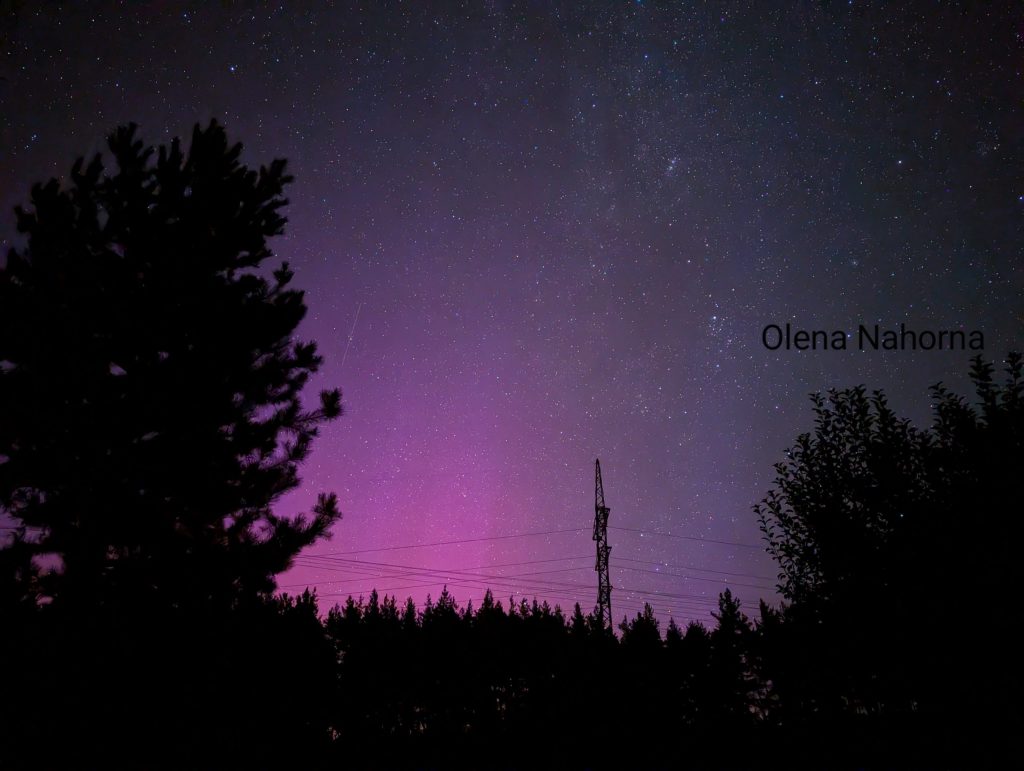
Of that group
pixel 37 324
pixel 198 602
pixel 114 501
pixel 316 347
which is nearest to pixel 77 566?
pixel 114 501

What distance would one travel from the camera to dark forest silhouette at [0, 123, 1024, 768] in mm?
6625

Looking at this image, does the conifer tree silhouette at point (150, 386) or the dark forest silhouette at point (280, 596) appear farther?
the conifer tree silhouette at point (150, 386)

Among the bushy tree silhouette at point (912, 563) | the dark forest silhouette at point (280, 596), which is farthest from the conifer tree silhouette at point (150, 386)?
the bushy tree silhouette at point (912, 563)

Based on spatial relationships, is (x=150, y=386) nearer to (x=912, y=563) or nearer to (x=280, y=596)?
(x=280, y=596)

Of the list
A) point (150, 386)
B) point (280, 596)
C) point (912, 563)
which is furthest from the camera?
point (280, 596)

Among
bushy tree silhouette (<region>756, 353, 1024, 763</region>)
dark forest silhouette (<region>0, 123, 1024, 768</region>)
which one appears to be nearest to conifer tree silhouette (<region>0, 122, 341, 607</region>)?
dark forest silhouette (<region>0, 123, 1024, 768</region>)

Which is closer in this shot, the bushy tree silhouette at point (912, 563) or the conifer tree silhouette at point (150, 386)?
the bushy tree silhouette at point (912, 563)

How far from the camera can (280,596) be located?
1153 centimetres

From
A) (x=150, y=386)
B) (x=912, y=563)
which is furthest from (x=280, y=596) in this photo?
(x=912, y=563)

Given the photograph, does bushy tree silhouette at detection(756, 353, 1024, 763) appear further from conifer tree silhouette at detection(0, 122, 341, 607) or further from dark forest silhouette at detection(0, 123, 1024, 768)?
conifer tree silhouette at detection(0, 122, 341, 607)

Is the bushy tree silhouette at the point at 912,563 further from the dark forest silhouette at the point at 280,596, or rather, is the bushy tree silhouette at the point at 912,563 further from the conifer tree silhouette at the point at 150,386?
the conifer tree silhouette at the point at 150,386

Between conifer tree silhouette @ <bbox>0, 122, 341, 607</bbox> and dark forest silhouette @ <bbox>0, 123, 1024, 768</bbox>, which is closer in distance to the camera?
dark forest silhouette @ <bbox>0, 123, 1024, 768</bbox>

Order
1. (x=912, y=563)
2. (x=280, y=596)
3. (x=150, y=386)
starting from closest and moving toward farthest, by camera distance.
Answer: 1. (x=912, y=563)
2. (x=150, y=386)
3. (x=280, y=596)

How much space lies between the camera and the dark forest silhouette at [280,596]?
21.7 feet
